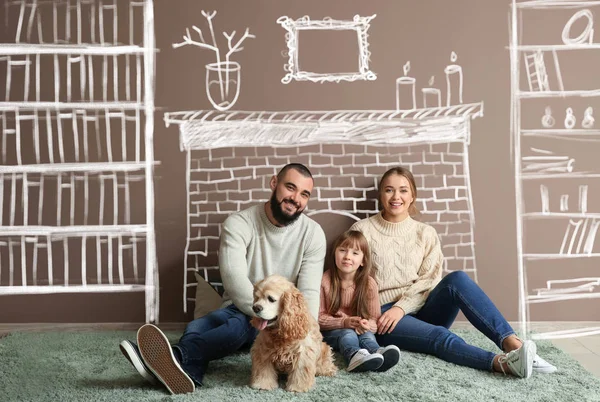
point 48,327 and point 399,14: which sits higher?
point 399,14

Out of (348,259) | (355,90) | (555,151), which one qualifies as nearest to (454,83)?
(355,90)

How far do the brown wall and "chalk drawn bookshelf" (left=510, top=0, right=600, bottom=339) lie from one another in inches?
1.3

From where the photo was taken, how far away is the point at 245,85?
318 cm

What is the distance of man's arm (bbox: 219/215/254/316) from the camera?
2498 millimetres

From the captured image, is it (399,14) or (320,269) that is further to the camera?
(399,14)

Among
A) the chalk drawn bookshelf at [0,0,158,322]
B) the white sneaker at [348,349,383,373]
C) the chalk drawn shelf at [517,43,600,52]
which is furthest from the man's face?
the chalk drawn shelf at [517,43,600,52]

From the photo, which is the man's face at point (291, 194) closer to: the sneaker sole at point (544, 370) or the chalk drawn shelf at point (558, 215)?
the sneaker sole at point (544, 370)

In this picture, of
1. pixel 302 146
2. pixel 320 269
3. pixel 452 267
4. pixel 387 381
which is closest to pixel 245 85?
pixel 302 146

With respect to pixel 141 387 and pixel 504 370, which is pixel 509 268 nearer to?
pixel 504 370

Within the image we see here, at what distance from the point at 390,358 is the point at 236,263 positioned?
75 cm

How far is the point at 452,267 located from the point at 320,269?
897 millimetres

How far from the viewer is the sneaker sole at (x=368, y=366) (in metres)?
2.34

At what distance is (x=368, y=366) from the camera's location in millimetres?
2369

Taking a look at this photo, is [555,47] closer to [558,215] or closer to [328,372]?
[558,215]
